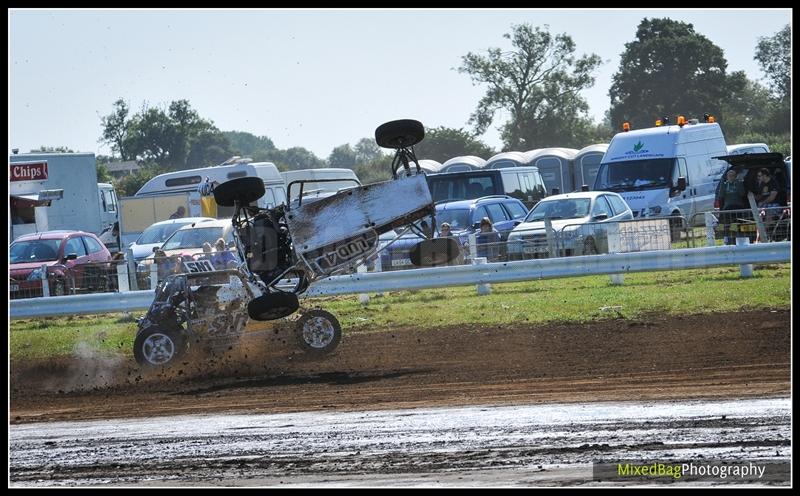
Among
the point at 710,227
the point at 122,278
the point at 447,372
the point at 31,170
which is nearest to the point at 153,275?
the point at 122,278

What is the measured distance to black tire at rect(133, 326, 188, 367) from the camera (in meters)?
13.1

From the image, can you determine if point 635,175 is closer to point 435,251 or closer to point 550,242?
point 550,242

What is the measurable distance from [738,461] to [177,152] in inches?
2813

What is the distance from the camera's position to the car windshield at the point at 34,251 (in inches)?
875

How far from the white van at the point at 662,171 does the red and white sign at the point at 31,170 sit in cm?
1498

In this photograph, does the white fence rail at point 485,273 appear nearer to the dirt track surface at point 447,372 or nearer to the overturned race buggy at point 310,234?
the dirt track surface at point 447,372

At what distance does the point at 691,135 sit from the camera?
28.2m

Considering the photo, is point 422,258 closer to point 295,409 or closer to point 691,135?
point 295,409

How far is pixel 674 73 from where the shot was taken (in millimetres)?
73938

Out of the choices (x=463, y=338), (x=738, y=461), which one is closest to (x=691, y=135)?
(x=463, y=338)

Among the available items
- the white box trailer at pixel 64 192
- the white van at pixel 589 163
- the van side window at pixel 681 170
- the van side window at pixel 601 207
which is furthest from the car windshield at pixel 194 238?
the white van at pixel 589 163

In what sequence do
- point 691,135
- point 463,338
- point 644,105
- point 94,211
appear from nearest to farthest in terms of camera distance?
point 463,338 → point 691,135 → point 94,211 → point 644,105

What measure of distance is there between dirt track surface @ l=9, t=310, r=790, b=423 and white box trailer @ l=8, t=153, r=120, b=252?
55.8 feet

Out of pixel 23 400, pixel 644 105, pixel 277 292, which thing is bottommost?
pixel 23 400
